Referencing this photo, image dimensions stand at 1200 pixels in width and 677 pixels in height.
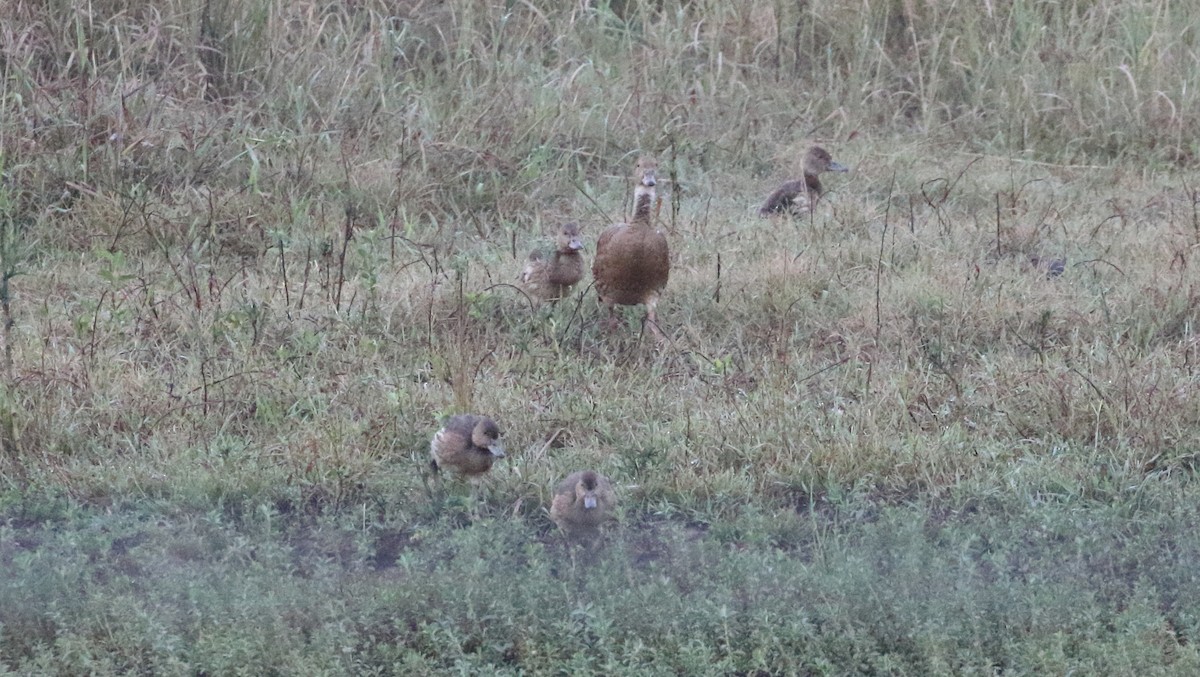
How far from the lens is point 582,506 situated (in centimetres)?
501

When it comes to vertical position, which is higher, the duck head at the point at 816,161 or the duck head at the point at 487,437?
the duck head at the point at 816,161

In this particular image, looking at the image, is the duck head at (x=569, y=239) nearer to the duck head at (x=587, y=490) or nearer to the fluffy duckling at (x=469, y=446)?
the fluffy duckling at (x=469, y=446)

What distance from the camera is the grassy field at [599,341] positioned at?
464cm

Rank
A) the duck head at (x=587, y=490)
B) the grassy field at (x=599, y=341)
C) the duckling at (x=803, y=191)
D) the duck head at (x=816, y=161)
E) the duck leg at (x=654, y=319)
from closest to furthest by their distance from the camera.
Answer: the grassy field at (x=599, y=341), the duck head at (x=587, y=490), the duck leg at (x=654, y=319), the duckling at (x=803, y=191), the duck head at (x=816, y=161)

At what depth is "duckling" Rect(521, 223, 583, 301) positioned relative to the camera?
7143mm

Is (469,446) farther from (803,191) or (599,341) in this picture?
(803,191)

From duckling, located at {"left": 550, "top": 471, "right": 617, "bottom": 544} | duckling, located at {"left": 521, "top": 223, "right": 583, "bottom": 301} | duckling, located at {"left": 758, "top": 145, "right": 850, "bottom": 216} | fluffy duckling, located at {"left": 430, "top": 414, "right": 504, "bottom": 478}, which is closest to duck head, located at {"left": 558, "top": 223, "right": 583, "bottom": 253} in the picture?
duckling, located at {"left": 521, "top": 223, "right": 583, "bottom": 301}

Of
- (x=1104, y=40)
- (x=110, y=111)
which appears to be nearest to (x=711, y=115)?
(x=1104, y=40)

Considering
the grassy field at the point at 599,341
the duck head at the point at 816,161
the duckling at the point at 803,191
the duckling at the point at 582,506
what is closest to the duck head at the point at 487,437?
the grassy field at the point at 599,341

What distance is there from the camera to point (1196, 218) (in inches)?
311

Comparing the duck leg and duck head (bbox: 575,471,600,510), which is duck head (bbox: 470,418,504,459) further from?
the duck leg

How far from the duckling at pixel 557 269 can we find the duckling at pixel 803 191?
1.55 metres

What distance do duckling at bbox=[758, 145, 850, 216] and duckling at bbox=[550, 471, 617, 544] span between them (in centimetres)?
357

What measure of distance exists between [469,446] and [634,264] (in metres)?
1.74
